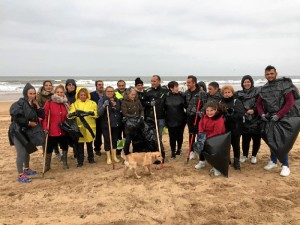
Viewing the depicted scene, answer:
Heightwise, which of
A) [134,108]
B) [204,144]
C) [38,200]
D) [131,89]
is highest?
[131,89]

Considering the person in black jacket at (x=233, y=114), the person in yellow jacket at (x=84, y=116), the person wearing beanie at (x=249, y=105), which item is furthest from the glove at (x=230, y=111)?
the person in yellow jacket at (x=84, y=116)

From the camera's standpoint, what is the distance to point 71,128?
575 cm

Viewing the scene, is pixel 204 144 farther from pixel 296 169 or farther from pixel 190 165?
pixel 296 169

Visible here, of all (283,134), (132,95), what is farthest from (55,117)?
(283,134)

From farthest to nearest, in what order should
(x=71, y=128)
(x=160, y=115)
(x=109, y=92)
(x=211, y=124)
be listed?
(x=160, y=115) < (x=109, y=92) < (x=71, y=128) < (x=211, y=124)

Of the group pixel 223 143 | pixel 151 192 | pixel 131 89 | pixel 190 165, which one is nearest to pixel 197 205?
pixel 151 192

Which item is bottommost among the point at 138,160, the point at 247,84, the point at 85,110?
the point at 138,160

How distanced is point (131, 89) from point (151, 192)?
7.60 ft

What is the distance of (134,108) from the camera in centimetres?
615

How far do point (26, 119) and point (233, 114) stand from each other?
Result: 385 centimetres

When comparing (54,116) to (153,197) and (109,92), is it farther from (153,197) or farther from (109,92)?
(153,197)

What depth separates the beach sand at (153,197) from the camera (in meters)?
3.93

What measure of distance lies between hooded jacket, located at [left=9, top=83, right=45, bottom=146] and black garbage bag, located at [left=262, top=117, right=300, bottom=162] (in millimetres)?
4357

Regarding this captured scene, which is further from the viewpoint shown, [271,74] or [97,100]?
[97,100]
